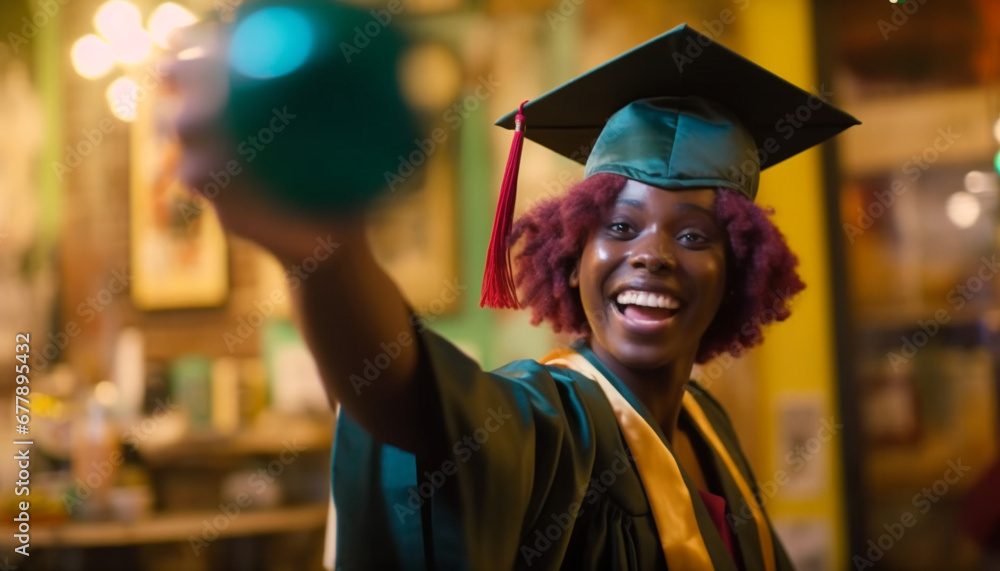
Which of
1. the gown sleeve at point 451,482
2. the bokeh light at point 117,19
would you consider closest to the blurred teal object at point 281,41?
the gown sleeve at point 451,482

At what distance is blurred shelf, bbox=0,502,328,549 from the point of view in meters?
2.61

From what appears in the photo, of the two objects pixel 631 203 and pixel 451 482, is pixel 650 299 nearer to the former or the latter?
pixel 631 203

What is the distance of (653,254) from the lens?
87 cm

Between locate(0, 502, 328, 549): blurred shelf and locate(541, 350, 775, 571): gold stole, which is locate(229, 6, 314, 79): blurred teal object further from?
locate(0, 502, 328, 549): blurred shelf

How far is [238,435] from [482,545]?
2382 millimetres

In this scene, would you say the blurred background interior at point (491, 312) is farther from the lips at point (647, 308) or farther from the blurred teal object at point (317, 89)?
the blurred teal object at point (317, 89)

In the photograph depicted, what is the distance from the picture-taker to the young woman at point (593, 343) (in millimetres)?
493

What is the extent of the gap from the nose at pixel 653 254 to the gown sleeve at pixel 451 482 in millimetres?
258

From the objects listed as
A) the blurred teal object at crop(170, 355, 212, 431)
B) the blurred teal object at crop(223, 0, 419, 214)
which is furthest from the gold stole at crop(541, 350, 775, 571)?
the blurred teal object at crop(170, 355, 212, 431)

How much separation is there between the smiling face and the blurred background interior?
145 centimetres

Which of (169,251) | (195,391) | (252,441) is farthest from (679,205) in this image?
(169,251)

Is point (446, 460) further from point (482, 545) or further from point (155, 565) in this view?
point (155, 565)

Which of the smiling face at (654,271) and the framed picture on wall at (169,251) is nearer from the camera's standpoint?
the smiling face at (654,271)

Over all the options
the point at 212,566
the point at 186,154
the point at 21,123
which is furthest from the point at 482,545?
the point at 21,123
